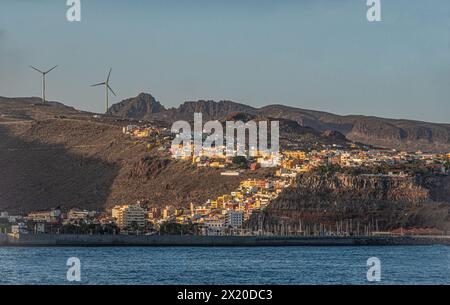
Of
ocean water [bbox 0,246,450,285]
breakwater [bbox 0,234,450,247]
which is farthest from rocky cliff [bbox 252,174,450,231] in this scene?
ocean water [bbox 0,246,450,285]

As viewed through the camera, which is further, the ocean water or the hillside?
the hillside

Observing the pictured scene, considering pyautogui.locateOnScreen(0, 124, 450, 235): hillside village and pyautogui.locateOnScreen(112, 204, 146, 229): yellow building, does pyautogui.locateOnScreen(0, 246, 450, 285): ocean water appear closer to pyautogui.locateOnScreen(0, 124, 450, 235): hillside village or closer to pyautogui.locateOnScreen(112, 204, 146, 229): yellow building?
pyautogui.locateOnScreen(0, 124, 450, 235): hillside village

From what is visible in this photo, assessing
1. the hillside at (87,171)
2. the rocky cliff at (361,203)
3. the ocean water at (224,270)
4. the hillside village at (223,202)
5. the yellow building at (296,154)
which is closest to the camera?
the ocean water at (224,270)

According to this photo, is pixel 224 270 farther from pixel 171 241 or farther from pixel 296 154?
pixel 296 154

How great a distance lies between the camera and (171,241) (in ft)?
349

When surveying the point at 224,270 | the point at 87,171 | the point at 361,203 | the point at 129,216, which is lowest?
the point at 224,270

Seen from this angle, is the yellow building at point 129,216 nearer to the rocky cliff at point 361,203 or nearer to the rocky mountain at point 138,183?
the rocky mountain at point 138,183

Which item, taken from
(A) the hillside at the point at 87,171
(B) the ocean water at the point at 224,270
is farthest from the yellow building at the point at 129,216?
(B) the ocean water at the point at 224,270

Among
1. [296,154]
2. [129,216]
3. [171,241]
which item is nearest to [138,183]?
[129,216]

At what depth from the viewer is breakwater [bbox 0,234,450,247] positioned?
10531 cm

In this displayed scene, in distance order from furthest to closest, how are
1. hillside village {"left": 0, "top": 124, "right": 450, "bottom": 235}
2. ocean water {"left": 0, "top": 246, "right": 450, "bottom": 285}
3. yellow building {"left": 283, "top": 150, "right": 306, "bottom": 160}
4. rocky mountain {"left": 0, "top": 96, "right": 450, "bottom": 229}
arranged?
yellow building {"left": 283, "top": 150, "right": 306, "bottom": 160}, rocky mountain {"left": 0, "top": 96, "right": 450, "bottom": 229}, hillside village {"left": 0, "top": 124, "right": 450, "bottom": 235}, ocean water {"left": 0, "top": 246, "right": 450, "bottom": 285}

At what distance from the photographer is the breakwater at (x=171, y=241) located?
105 m
